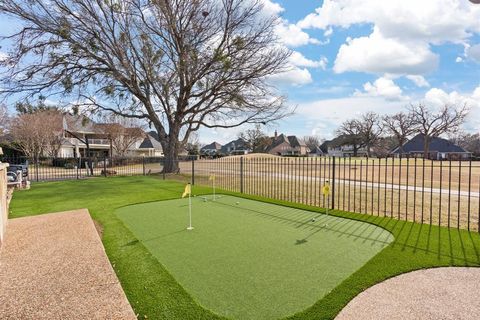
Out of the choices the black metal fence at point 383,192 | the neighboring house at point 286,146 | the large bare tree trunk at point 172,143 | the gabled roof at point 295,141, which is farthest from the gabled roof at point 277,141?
the large bare tree trunk at point 172,143

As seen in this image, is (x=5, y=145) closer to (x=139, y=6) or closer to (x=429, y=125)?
(x=139, y=6)

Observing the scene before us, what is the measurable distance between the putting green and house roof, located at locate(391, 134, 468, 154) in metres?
56.5

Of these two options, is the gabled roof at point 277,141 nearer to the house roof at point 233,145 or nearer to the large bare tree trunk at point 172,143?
the house roof at point 233,145

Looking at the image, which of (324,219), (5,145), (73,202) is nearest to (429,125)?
(324,219)

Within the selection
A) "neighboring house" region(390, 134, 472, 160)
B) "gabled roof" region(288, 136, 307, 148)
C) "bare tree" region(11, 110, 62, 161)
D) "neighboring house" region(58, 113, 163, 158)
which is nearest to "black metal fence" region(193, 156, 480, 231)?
"bare tree" region(11, 110, 62, 161)

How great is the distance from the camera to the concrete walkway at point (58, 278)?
259cm

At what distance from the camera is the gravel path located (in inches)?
101

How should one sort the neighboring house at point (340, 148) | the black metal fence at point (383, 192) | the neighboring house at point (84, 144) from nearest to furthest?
the black metal fence at point (383, 192) < the neighboring house at point (84, 144) < the neighboring house at point (340, 148)

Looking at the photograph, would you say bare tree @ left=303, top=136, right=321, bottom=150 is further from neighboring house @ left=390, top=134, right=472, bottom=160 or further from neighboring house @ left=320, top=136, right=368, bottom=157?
neighboring house @ left=390, top=134, right=472, bottom=160

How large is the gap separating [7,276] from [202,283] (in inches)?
95.8

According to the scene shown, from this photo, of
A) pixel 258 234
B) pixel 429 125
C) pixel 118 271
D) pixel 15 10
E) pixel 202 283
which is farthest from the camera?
pixel 429 125

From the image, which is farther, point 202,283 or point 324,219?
point 324,219

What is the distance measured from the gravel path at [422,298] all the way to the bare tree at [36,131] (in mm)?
31990

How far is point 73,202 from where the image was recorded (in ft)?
27.7
